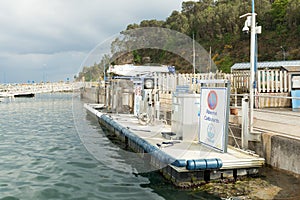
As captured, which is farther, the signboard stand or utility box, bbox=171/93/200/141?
utility box, bbox=171/93/200/141

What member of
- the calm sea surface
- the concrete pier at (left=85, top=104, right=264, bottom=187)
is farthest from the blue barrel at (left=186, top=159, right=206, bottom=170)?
the calm sea surface

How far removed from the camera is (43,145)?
12805 millimetres

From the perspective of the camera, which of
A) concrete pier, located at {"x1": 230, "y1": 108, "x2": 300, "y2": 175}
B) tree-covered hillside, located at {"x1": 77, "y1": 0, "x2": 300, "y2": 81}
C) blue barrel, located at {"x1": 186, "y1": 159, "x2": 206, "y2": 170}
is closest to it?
blue barrel, located at {"x1": 186, "y1": 159, "x2": 206, "y2": 170}

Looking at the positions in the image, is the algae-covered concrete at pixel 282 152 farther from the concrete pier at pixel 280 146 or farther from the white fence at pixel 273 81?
the white fence at pixel 273 81

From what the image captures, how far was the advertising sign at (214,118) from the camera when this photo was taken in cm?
738

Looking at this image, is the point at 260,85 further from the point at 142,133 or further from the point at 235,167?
the point at 235,167

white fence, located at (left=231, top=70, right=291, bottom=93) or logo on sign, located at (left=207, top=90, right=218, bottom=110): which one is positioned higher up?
white fence, located at (left=231, top=70, right=291, bottom=93)

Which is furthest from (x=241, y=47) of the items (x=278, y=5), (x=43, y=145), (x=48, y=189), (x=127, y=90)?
(x=48, y=189)

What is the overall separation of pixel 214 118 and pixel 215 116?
0.07 meters

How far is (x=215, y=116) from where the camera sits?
7.72 metres

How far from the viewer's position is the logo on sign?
307 inches

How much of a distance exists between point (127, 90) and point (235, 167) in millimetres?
12295

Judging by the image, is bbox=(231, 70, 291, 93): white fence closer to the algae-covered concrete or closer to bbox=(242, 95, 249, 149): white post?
bbox=(242, 95, 249, 149): white post

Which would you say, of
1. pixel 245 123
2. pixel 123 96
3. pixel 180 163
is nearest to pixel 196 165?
pixel 180 163
